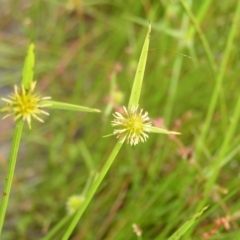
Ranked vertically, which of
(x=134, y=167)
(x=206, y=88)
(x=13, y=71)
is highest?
(x=13, y=71)

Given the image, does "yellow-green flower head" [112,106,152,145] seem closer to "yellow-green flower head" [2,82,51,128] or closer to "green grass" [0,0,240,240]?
"yellow-green flower head" [2,82,51,128]

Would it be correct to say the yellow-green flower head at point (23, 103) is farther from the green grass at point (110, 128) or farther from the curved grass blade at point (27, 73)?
the green grass at point (110, 128)

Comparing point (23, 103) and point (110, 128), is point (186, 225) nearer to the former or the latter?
point (23, 103)

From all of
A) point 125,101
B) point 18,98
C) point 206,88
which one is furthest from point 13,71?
point 18,98

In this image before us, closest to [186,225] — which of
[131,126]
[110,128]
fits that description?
[131,126]

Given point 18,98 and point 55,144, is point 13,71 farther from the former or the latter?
point 18,98

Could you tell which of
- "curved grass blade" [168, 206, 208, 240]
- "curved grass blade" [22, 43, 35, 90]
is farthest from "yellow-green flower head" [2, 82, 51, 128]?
"curved grass blade" [168, 206, 208, 240]

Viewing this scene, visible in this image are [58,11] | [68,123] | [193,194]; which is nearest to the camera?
[193,194]

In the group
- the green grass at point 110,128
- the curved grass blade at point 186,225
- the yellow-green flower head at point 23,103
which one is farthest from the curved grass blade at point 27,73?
the green grass at point 110,128
